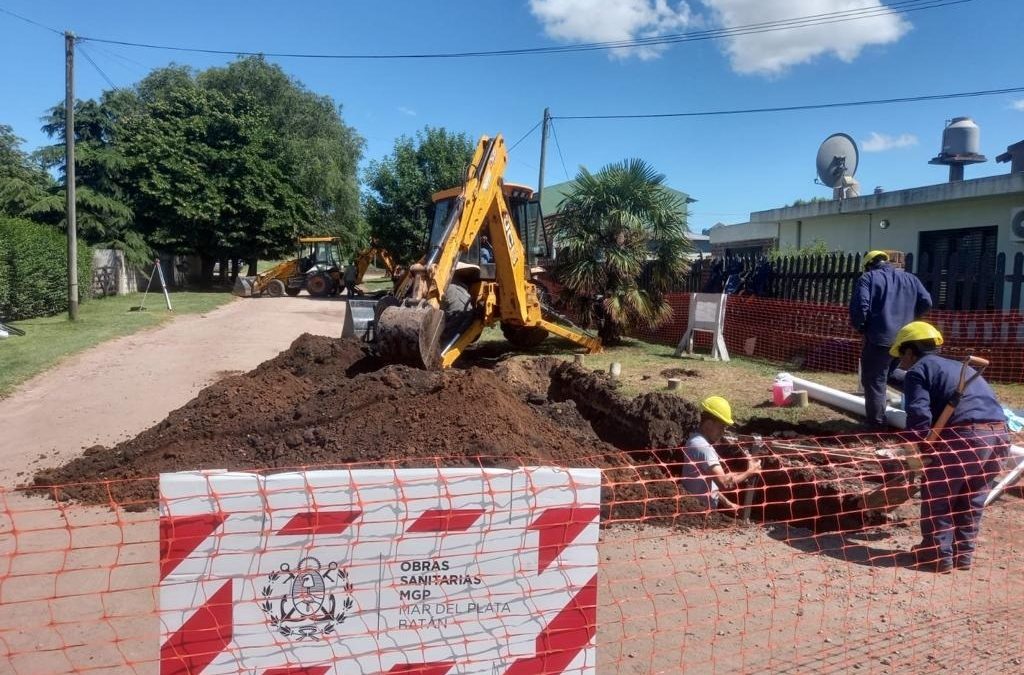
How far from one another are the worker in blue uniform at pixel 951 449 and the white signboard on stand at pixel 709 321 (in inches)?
330

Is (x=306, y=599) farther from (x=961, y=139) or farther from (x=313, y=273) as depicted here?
(x=313, y=273)

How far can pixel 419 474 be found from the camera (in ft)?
7.89

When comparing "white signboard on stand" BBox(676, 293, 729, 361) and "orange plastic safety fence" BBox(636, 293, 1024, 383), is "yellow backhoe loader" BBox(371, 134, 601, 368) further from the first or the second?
"orange plastic safety fence" BBox(636, 293, 1024, 383)

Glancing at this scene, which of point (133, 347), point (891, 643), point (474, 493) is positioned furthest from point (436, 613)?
point (133, 347)

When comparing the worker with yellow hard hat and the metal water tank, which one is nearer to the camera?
the worker with yellow hard hat

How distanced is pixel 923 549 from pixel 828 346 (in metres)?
8.01

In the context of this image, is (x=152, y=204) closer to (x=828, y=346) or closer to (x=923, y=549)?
(x=828, y=346)

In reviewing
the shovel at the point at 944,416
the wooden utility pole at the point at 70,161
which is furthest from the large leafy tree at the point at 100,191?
the shovel at the point at 944,416

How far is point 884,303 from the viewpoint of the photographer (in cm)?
710

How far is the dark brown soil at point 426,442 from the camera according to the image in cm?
555

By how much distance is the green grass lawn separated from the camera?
11.7 m

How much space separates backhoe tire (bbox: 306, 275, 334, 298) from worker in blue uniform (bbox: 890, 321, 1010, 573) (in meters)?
31.3

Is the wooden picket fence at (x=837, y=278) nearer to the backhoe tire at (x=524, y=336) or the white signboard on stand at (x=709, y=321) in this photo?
the white signboard on stand at (x=709, y=321)

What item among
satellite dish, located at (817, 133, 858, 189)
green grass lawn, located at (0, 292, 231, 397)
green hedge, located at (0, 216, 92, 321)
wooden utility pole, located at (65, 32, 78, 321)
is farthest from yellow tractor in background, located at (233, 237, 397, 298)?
satellite dish, located at (817, 133, 858, 189)
